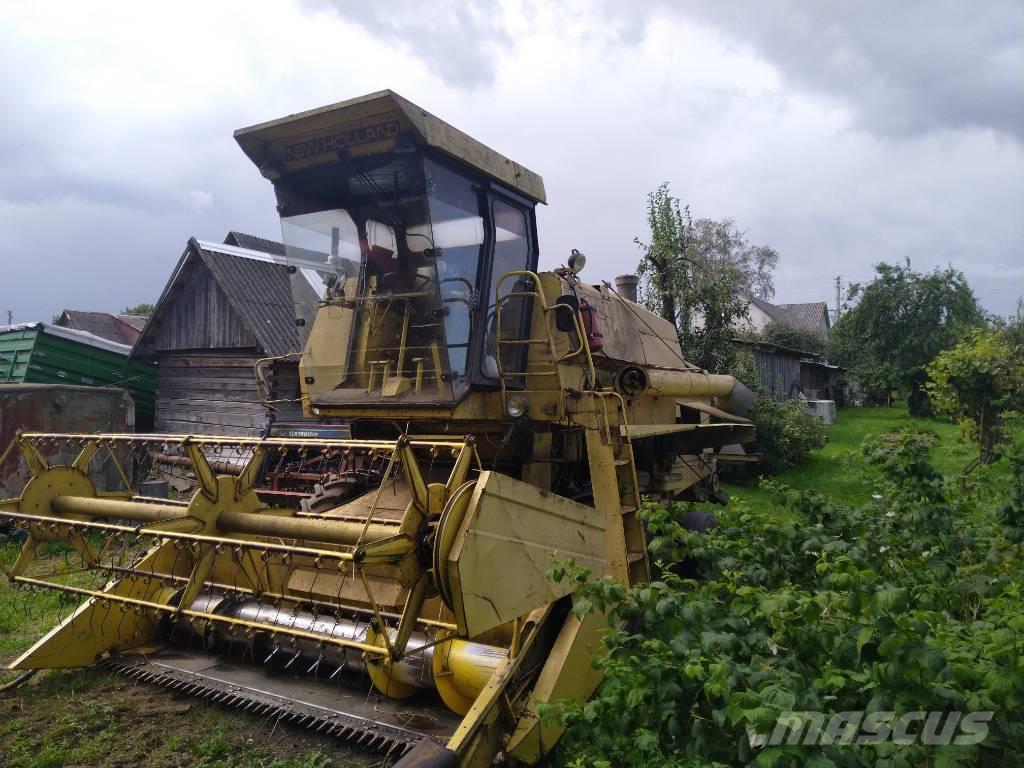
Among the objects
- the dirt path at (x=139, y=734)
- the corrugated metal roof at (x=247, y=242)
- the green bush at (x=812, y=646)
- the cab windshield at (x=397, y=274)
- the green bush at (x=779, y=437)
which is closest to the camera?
the green bush at (x=812, y=646)

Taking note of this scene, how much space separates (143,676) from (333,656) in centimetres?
129

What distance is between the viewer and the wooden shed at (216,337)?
551 inches

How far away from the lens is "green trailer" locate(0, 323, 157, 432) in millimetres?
13922

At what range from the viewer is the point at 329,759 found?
3863 mm

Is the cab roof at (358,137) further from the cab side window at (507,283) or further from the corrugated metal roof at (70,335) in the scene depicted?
the corrugated metal roof at (70,335)

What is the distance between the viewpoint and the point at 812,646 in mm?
2625

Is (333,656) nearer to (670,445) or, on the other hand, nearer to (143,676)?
(143,676)

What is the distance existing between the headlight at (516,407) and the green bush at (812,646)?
1616 mm

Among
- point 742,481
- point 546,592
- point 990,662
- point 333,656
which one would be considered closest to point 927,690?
point 990,662

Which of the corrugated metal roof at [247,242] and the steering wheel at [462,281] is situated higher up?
the corrugated metal roof at [247,242]

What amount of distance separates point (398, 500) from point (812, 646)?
2.88m

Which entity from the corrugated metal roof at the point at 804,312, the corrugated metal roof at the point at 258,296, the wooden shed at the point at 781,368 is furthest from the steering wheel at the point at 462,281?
the corrugated metal roof at the point at 804,312

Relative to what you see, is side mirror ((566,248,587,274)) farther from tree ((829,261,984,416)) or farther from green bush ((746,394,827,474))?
tree ((829,261,984,416))

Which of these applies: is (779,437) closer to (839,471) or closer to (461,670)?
(839,471)
